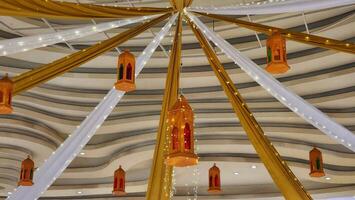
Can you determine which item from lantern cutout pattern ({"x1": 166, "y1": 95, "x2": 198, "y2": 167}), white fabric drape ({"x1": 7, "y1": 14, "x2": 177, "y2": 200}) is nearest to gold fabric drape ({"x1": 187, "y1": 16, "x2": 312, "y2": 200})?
white fabric drape ({"x1": 7, "y1": 14, "x2": 177, "y2": 200})

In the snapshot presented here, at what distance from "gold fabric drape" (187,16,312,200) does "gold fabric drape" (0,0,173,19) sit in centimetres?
100

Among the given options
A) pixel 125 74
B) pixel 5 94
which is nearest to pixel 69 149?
pixel 5 94

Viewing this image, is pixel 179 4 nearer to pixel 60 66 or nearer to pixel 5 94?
pixel 60 66

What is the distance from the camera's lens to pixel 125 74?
19.1ft

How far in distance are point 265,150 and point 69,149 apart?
8.04ft

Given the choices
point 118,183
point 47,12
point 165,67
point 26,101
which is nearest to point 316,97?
point 165,67

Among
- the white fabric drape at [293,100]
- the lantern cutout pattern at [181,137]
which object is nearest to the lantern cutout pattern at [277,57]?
the white fabric drape at [293,100]

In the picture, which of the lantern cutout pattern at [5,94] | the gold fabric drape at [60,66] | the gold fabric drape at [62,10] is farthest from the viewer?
the gold fabric drape at [60,66]

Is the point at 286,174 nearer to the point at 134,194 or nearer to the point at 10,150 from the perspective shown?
the point at 10,150

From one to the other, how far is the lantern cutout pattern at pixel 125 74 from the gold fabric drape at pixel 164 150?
2.63ft

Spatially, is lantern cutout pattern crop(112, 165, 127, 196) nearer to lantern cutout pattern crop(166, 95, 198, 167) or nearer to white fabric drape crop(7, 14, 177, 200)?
white fabric drape crop(7, 14, 177, 200)

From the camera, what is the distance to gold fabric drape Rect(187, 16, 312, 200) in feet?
20.1

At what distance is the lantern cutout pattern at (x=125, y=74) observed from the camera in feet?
19.1

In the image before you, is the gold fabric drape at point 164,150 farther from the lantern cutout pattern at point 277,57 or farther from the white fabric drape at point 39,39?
the lantern cutout pattern at point 277,57
